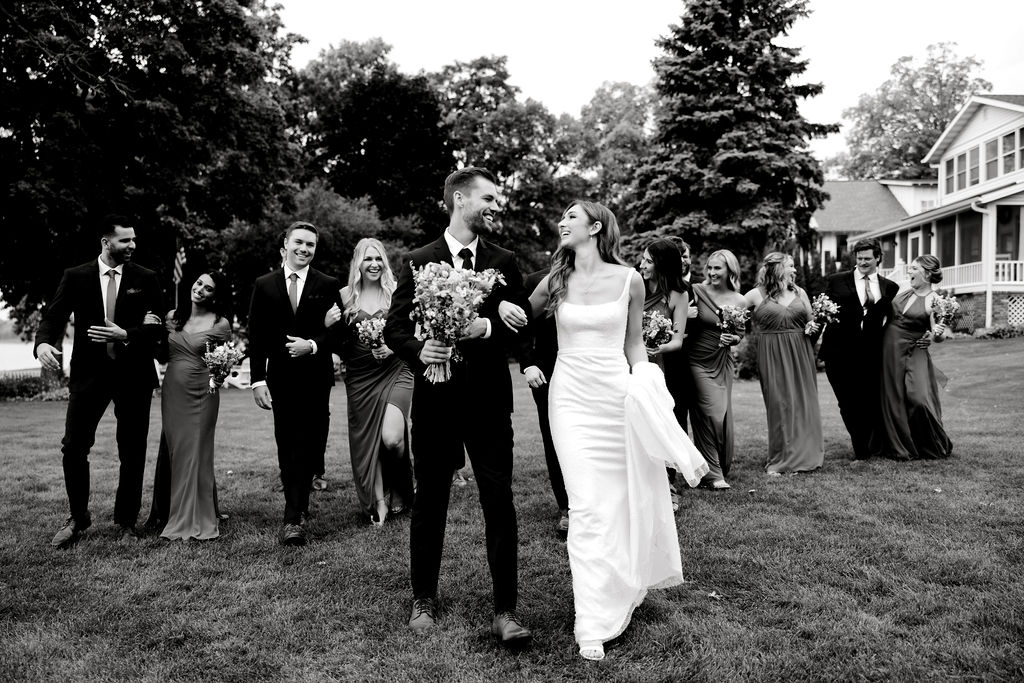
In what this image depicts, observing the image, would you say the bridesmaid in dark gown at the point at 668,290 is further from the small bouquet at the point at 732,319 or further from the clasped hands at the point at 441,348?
the clasped hands at the point at 441,348

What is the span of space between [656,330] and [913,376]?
14.8 feet

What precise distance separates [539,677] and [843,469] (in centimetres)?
628

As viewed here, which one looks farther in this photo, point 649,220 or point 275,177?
point 649,220

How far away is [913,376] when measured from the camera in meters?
9.59

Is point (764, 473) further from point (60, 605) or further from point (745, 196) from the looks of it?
point (745, 196)

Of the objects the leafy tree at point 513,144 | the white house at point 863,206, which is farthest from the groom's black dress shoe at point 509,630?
the white house at point 863,206

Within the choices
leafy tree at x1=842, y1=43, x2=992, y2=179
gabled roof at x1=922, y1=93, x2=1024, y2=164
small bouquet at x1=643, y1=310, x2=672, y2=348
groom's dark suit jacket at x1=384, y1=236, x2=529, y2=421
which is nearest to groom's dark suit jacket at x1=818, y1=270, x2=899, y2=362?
small bouquet at x1=643, y1=310, x2=672, y2=348

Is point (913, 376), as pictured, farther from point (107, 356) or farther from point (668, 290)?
point (107, 356)

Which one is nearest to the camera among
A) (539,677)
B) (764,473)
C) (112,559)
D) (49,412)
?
(539,677)

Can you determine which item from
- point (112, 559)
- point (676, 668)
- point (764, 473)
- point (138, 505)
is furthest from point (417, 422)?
point (764, 473)

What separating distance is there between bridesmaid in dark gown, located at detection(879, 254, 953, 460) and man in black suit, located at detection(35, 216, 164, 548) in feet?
27.8

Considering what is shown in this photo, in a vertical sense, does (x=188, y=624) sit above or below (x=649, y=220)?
below

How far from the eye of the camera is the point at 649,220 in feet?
109

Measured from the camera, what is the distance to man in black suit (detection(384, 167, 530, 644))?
4.45 meters
